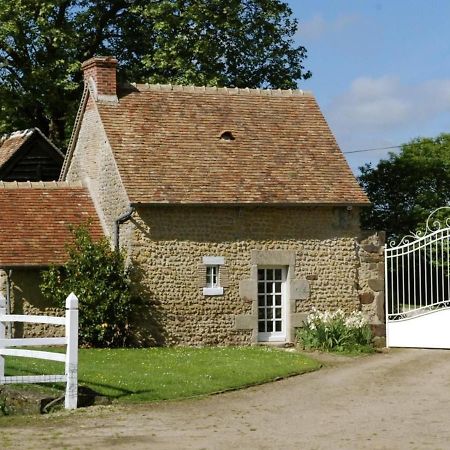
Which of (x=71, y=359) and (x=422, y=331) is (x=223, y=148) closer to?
(x=422, y=331)

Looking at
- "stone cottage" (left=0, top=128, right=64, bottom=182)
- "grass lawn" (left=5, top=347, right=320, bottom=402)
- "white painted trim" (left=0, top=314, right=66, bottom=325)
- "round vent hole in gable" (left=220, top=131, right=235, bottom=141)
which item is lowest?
"grass lawn" (left=5, top=347, right=320, bottom=402)

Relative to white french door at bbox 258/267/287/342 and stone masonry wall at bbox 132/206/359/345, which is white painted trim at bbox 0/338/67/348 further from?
white french door at bbox 258/267/287/342

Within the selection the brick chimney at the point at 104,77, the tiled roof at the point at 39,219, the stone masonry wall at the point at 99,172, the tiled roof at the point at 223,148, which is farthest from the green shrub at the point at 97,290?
the brick chimney at the point at 104,77

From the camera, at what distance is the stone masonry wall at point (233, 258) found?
74.4 ft

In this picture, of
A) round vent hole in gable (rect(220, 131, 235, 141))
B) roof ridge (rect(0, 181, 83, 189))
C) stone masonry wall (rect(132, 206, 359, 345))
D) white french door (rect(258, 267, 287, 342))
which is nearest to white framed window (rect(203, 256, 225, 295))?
stone masonry wall (rect(132, 206, 359, 345))

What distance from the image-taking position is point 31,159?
31.7m

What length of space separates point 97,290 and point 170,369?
4.69m

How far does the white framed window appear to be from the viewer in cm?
2295

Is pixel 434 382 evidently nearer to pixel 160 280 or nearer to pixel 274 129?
pixel 160 280

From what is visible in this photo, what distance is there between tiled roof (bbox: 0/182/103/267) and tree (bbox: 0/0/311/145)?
23.0ft

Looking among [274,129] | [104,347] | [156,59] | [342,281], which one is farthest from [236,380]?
[156,59]

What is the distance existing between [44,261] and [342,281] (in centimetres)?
677

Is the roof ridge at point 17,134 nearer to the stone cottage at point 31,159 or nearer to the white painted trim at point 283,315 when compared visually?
the stone cottage at point 31,159

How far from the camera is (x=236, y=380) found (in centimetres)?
1670
